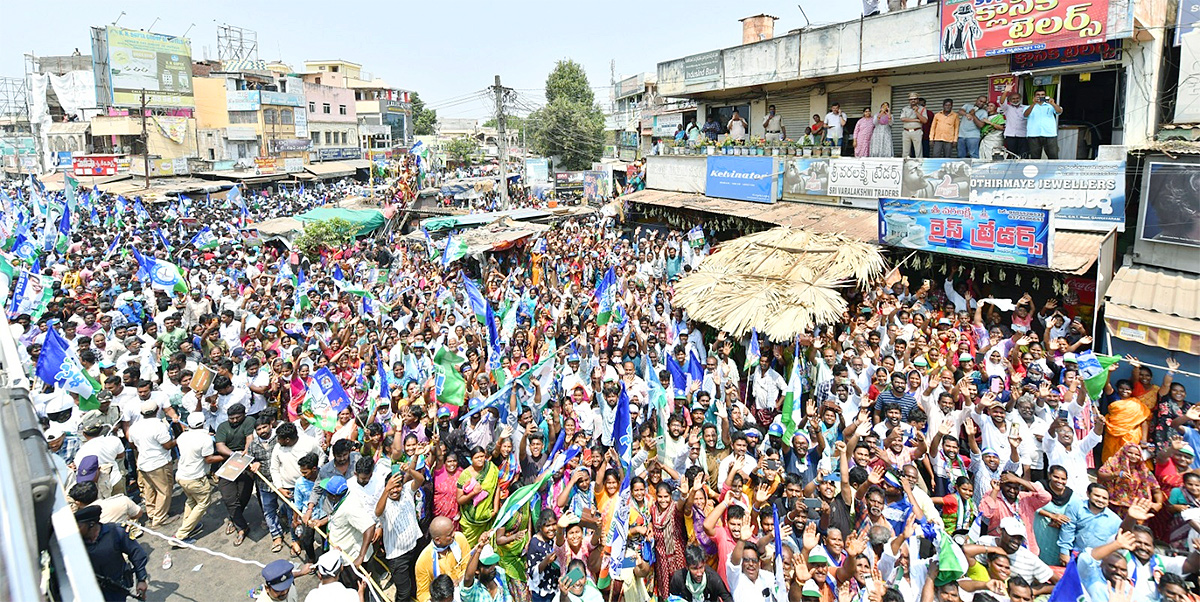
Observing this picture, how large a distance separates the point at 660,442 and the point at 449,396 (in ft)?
9.27

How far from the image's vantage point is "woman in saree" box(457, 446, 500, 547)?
5.70 m

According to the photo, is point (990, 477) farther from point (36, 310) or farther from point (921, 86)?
point (36, 310)

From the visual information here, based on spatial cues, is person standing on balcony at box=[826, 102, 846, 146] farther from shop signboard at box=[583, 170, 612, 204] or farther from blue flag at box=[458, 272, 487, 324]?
shop signboard at box=[583, 170, 612, 204]

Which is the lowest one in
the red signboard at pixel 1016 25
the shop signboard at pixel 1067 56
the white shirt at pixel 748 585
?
the white shirt at pixel 748 585

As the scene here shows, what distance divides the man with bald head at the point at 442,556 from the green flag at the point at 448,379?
2.99 metres

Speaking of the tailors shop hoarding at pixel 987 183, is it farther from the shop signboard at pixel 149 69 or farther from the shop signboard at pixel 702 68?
the shop signboard at pixel 149 69

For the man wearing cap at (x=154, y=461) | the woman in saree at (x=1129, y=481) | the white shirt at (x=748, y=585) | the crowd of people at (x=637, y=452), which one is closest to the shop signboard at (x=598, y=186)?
the crowd of people at (x=637, y=452)

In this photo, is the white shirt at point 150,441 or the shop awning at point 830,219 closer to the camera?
the white shirt at point 150,441

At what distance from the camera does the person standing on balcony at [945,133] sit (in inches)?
525

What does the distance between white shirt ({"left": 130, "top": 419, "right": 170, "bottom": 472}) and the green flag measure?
102 inches

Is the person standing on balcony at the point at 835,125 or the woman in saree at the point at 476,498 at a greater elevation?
the person standing on balcony at the point at 835,125

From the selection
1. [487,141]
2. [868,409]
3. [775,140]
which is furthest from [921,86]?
[487,141]

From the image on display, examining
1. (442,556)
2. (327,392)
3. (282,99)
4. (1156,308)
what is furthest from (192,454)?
(282,99)

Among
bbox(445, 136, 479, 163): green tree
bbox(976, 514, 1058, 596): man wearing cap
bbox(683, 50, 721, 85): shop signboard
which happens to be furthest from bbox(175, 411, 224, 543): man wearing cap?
bbox(445, 136, 479, 163): green tree
